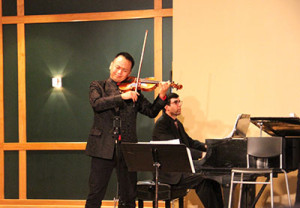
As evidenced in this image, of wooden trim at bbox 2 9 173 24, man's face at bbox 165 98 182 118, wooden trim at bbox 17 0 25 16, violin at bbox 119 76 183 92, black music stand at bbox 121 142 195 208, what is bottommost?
black music stand at bbox 121 142 195 208

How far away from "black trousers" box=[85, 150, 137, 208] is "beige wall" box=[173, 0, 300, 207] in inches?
70.9

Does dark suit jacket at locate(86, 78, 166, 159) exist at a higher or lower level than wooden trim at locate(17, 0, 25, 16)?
lower

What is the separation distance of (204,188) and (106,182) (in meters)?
1.41

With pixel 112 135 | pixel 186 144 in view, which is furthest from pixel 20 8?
pixel 112 135

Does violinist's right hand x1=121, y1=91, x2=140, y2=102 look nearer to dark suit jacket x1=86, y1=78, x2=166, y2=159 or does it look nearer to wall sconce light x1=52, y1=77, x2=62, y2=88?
dark suit jacket x1=86, y1=78, x2=166, y2=159

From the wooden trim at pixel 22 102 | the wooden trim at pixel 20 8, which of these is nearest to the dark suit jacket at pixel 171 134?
the wooden trim at pixel 22 102

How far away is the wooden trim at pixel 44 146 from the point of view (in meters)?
6.33

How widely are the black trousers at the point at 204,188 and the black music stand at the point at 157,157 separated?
122 centimetres

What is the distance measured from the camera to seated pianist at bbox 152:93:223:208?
446 centimetres

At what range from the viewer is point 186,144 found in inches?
193

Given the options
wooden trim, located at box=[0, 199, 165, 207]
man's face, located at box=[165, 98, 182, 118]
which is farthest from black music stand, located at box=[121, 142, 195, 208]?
wooden trim, located at box=[0, 199, 165, 207]

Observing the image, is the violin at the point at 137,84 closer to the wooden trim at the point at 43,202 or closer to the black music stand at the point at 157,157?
the black music stand at the point at 157,157

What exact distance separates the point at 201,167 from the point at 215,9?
1949 millimetres

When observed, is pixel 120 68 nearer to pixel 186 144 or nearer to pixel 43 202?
pixel 186 144
